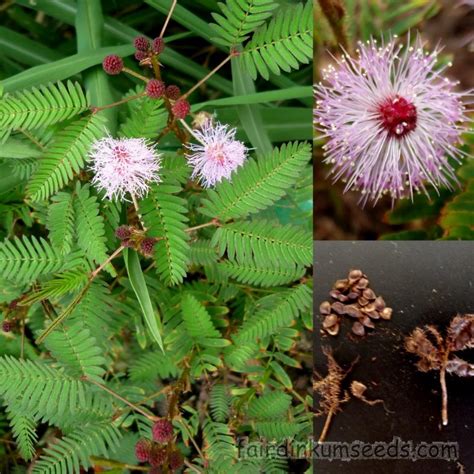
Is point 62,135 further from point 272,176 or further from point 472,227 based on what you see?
point 472,227

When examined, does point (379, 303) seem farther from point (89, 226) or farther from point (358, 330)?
point (89, 226)

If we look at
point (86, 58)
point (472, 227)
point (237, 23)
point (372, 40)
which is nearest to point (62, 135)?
point (86, 58)

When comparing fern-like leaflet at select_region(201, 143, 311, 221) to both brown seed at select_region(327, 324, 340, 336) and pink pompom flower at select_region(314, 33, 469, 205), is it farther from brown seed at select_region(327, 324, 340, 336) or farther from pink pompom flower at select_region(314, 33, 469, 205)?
brown seed at select_region(327, 324, 340, 336)

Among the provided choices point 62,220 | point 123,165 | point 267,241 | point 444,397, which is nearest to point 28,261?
point 62,220

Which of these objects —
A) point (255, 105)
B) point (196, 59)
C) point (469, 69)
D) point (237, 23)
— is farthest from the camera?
point (196, 59)

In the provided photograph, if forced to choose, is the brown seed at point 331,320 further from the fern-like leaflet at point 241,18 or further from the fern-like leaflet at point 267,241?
the fern-like leaflet at point 241,18

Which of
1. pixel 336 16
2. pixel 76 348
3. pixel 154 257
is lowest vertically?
pixel 76 348

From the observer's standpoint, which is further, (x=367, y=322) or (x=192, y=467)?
(x=192, y=467)
